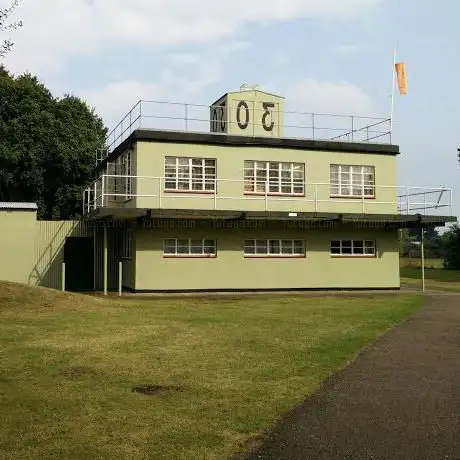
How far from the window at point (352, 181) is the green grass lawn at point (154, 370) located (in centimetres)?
975

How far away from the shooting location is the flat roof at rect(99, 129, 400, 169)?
24469 millimetres

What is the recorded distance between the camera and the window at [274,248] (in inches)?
1031

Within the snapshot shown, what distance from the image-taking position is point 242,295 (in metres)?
24.7

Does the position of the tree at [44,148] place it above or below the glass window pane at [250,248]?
above

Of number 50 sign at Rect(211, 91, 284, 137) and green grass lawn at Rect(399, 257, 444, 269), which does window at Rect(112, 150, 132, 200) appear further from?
green grass lawn at Rect(399, 257, 444, 269)

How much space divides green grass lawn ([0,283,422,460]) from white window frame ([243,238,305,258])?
7811 millimetres

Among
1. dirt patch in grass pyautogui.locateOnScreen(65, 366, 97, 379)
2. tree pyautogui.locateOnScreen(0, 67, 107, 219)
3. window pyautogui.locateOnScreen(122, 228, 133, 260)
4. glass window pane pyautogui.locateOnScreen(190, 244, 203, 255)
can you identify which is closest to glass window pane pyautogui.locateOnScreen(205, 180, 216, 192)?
glass window pane pyautogui.locateOnScreen(190, 244, 203, 255)

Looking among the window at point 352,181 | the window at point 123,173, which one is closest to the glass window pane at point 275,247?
the window at point 352,181

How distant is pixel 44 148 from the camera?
138 feet

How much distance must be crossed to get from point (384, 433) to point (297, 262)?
20.5 meters

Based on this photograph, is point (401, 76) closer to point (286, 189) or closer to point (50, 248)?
point (286, 189)

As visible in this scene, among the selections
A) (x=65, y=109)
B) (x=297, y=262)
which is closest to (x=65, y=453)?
(x=297, y=262)

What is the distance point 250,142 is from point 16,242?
11.0m

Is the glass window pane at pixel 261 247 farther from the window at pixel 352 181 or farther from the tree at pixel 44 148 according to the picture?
the tree at pixel 44 148
